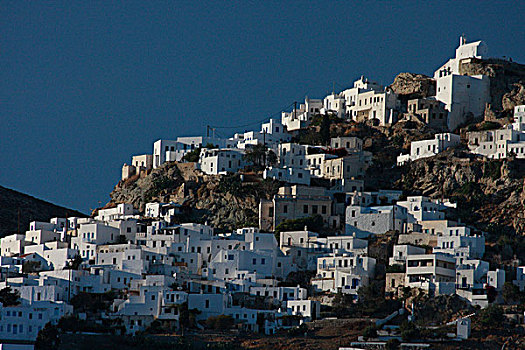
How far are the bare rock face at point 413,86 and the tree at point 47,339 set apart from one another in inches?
1799

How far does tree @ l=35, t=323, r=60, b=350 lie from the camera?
64.5m

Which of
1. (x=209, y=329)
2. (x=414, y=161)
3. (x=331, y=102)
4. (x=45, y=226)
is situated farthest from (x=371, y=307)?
(x=331, y=102)

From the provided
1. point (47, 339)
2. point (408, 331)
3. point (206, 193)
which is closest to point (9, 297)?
point (47, 339)

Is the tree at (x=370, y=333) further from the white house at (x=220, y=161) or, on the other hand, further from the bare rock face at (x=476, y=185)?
the white house at (x=220, y=161)

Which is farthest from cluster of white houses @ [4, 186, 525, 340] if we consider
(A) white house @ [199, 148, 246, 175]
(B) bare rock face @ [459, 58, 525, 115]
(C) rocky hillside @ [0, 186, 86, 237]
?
(B) bare rock face @ [459, 58, 525, 115]

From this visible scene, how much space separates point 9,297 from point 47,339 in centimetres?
645

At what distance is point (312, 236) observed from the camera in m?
79.6

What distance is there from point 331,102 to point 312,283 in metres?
32.4

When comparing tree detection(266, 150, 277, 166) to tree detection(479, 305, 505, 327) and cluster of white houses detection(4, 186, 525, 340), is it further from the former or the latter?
tree detection(479, 305, 505, 327)

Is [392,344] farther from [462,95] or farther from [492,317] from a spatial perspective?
[462,95]

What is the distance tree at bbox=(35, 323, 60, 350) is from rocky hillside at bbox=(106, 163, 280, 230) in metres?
22.6

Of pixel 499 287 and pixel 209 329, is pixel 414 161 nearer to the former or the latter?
pixel 499 287

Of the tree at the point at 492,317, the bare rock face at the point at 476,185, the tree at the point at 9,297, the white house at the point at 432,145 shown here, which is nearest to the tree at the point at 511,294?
the tree at the point at 492,317

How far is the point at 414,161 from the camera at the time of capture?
89.9 metres
